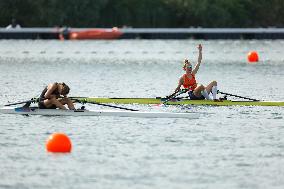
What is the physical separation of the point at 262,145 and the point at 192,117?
5533mm

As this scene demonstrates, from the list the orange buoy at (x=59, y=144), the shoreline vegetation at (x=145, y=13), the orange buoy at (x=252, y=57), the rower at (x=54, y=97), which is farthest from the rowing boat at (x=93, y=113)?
the shoreline vegetation at (x=145, y=13)

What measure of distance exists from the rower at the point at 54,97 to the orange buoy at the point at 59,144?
238 inches

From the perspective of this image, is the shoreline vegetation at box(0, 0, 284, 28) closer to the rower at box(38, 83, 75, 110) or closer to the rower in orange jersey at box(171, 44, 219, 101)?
the rower in orange jersey at box(171, 44, 219, 101)

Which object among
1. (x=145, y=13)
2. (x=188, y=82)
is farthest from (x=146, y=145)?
(x=145, y=13)

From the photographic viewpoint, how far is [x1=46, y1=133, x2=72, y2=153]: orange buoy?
28.8 metres

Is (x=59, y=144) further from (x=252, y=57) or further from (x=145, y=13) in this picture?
(x=145, y=13)

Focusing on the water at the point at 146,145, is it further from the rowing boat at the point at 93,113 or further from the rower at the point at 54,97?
the rower at the point at 54,97

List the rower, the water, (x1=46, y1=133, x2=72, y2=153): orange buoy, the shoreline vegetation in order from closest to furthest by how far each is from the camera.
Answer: the water, (x1=46, y1=133, x2=72, y2=153): orange buoy, the rower, the shoreline vegetation

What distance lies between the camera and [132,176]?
2573 centimetres

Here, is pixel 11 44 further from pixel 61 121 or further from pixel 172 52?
pixel 61 121

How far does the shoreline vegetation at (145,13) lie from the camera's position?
134m

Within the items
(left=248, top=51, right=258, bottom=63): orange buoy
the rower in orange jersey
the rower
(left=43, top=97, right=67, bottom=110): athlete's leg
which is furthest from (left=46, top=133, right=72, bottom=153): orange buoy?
(left=248, top=51, right=258, bottom=63): orange buoy

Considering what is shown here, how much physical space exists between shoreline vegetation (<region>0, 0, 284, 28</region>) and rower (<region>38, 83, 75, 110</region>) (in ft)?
315

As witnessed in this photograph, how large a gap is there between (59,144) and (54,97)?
7077 millimetres
